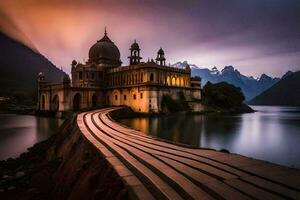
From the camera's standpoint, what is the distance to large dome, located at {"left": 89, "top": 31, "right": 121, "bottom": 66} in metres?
78.4

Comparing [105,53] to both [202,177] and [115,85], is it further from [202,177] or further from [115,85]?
[202,177]

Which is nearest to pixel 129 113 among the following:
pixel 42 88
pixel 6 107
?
pixel 42 88

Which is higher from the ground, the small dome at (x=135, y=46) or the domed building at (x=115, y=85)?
the small dome at (x=135, y=46)

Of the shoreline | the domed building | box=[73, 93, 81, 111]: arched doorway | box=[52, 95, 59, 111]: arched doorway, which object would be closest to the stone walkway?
the shoreline

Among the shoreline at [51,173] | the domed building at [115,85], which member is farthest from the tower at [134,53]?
the shoreline at [51,173]

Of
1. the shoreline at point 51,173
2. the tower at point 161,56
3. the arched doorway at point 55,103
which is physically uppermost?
the tower at point 161,56

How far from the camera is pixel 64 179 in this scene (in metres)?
14.9

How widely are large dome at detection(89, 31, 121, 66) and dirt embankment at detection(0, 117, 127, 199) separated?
5756cm

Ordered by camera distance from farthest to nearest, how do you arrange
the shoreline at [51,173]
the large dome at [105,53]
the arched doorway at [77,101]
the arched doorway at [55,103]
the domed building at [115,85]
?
the large dome at [105,53], the arched doorway at [55,103], the arched doorway at [77,101], the domed building at [115,85], the shoreline at [51,173]

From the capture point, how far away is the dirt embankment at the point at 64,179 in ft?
32.4

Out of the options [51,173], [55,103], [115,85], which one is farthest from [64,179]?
[55,103]

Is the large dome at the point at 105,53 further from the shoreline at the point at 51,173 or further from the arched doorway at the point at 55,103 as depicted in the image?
the shoreline at the point at 51,173

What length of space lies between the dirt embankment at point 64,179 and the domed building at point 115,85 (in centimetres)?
4153

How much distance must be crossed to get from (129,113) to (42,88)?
2927 cm
